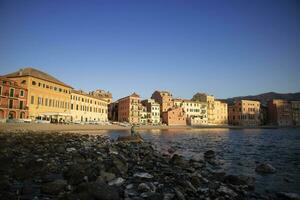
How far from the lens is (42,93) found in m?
65.9

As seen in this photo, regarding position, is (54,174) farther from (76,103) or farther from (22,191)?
(76,103)

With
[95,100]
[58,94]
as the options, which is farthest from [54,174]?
[95,100]

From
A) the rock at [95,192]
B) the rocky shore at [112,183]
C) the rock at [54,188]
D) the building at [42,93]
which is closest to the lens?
the rock at [95,192]

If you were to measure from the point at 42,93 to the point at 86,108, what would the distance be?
23.4 m

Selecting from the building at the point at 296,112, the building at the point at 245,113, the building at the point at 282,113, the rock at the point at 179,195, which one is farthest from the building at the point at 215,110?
the rock at the point at 179,195

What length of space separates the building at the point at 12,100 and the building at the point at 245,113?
118 meters

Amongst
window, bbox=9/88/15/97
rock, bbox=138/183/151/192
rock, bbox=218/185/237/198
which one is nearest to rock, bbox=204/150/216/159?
rock, bbox=218/185/237/198

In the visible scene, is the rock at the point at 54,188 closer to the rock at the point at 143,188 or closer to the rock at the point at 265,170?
the rock at the point at 143,188

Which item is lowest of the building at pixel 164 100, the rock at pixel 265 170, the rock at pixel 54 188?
the rock at pixel 265 170

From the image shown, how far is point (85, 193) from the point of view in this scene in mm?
7316

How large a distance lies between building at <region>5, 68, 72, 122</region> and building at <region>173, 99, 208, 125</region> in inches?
2650

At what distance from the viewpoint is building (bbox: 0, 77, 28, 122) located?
175ft

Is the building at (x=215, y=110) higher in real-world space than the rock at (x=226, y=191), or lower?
higher

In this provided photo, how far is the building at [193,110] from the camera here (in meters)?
127
